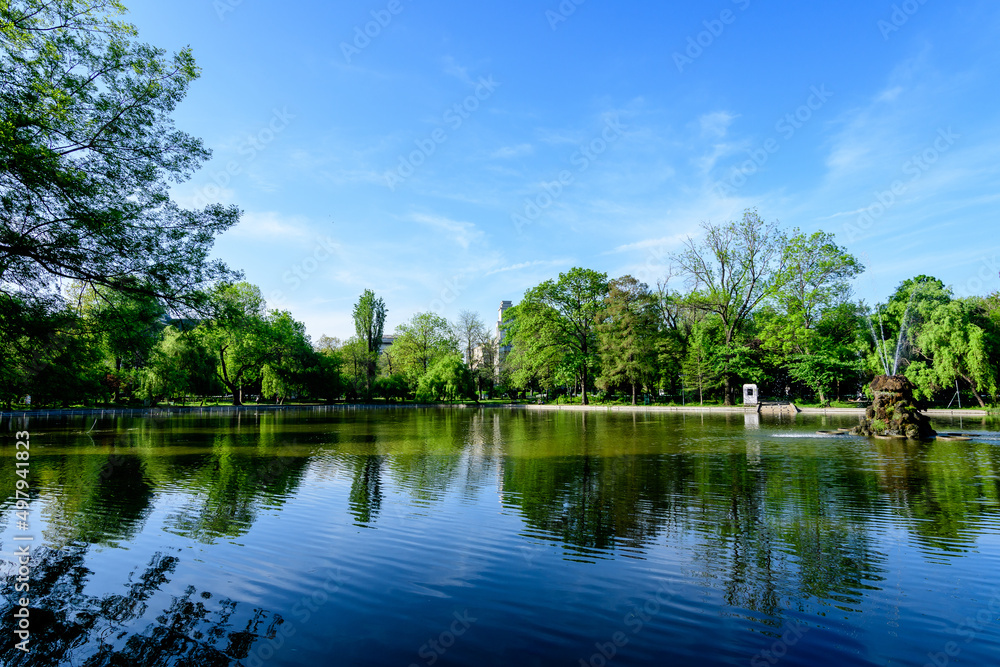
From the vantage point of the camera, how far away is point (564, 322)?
53.9m

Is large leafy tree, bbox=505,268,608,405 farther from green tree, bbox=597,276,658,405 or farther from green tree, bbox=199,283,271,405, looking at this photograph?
green tree, bbox=199,283,271,405

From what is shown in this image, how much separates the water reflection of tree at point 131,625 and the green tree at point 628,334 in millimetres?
43848

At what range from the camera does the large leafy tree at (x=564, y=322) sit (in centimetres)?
5288

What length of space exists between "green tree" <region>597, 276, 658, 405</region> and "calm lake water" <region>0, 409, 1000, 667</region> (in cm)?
3294

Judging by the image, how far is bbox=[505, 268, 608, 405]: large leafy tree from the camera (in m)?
52.9

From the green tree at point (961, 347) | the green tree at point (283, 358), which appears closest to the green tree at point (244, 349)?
the green tree at point (283, 358)

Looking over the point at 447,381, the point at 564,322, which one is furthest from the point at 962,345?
the point at 447,381

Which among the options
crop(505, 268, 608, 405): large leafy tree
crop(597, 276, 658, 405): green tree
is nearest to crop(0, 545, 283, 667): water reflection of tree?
crop(597, 276, 658, 405): green tree

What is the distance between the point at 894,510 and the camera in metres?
9.06

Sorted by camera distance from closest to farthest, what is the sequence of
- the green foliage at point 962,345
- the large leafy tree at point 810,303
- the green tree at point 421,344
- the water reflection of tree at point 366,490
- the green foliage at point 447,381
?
the water reflection of tree at point 366,490, the green foliage at point 962,345, the large leafy tree at point 810,303, the green foliage at point 447,381, the green tree at point 421,344

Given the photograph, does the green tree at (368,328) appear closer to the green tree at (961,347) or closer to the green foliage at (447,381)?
the green foliage at (447,381)

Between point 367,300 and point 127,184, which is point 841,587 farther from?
point 367,300

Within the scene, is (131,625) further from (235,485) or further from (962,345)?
(962,345)

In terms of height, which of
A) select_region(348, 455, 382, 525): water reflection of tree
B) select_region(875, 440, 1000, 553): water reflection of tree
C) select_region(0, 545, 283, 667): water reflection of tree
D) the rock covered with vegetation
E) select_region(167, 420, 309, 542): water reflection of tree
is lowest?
select_region(0, 545, 283, 667): water reflection of tree
